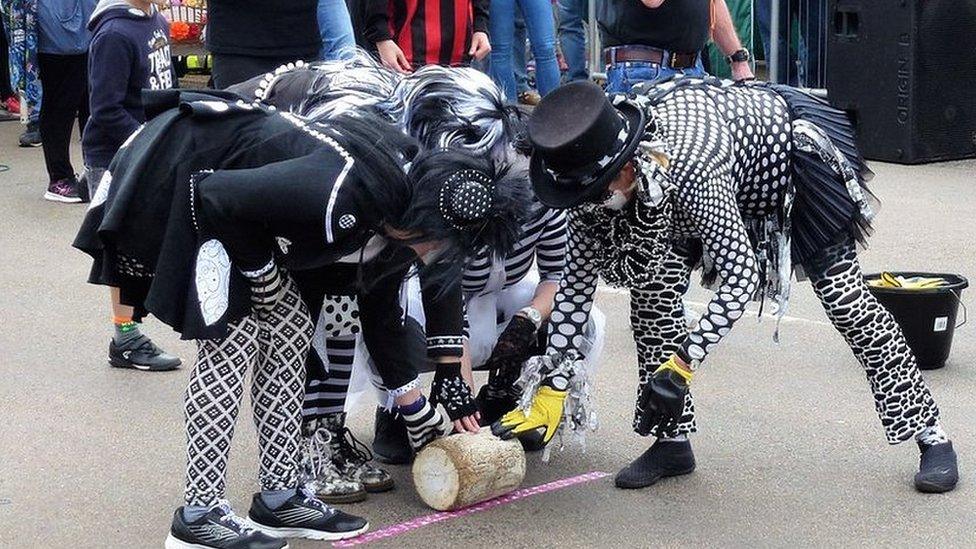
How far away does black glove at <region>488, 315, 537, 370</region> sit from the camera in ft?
15.2

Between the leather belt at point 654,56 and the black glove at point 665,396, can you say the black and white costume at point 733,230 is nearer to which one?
the black glove at point 665,396

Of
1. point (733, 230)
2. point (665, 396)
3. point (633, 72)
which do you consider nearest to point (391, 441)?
point (665, 396)

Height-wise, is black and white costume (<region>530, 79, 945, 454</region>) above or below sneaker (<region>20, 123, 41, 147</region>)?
above

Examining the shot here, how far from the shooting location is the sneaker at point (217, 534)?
12.8 ft

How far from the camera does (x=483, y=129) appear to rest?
13.2 feet

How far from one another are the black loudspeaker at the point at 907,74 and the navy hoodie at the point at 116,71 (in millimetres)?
4815

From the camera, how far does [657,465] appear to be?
4.53 m

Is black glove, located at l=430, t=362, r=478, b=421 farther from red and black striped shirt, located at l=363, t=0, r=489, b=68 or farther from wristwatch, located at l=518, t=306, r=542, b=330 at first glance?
red and black striped shirt, located at l=363, t=0, r=489, b=68

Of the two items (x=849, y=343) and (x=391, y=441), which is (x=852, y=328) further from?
(x=391, y=441)

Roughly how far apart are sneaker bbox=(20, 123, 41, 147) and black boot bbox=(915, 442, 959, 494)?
27.8ft

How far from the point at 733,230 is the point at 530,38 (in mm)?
5805

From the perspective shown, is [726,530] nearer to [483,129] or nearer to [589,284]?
[589,284]

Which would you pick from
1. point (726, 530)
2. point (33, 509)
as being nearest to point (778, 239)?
point (726, 530)

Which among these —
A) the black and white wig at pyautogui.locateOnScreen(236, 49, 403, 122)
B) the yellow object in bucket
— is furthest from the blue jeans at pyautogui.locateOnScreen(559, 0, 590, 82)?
the black and white wig at pyautogui.locateOnScreen(236, 49, 403, 122)
